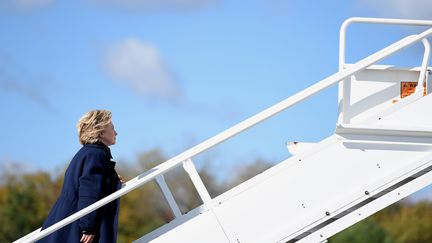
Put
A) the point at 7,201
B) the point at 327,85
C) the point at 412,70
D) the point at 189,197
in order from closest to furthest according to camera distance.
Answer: the point at 327,85 < the point at 412,70 < the point at 189,197 < the point at 7,201

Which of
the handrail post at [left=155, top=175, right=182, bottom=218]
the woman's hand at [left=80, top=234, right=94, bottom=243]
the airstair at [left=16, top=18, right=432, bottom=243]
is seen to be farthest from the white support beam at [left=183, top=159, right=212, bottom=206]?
the woman's hand at [left=80, top=234, right=94, bottom=243]

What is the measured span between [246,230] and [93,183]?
1236mm

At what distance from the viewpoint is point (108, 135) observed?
21.6 ft

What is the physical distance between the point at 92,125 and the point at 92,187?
51 cm

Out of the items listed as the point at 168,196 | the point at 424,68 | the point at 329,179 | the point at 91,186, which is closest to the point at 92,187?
the point at 91,186

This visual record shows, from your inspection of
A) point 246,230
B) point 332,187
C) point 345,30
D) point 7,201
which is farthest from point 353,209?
point 7,201

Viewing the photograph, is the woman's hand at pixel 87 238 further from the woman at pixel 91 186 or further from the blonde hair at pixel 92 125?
the blonde hair at pixel 92 125

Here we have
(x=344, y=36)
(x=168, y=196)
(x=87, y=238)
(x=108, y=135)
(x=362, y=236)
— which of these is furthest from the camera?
(x=362, y=236)

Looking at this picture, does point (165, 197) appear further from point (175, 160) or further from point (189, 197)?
point (189, 197)

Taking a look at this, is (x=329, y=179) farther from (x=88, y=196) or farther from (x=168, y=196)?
(x=88, y=196)

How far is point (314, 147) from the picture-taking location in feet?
21.2

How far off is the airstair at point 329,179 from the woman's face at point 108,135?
450 millimetres

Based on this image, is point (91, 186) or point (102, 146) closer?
point (91, 186)

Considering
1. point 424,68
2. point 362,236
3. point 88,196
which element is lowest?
point 424,68
